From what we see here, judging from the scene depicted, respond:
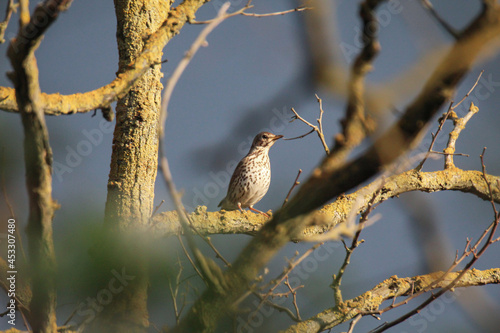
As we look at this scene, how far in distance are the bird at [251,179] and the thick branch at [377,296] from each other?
2592 millimetres

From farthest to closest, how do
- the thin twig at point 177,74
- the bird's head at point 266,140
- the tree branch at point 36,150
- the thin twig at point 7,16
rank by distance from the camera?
the bird's head at point 266,140 < the thin twig at point 7,16 < the tree branch at point 36,150 < the thin twig at point 177,74

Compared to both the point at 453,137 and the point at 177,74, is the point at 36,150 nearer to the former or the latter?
the point at 177,74

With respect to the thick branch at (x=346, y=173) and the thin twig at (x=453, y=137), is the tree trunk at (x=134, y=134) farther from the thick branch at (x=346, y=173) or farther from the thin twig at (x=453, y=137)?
the thin twig at (x=453, y=137)

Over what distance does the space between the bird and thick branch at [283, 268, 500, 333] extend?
2.59 meters

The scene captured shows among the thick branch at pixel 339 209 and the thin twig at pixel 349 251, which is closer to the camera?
the thin twig at pixel 349 251

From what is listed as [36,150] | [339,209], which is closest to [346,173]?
[36,150]

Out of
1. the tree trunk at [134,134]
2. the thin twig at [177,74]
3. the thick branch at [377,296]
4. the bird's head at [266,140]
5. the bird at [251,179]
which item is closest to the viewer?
the thin twig at [177,74]

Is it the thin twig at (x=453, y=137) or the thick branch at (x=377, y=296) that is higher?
the thin twig at (x=453, y=137)

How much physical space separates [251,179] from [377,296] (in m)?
2.86

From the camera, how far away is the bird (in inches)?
242

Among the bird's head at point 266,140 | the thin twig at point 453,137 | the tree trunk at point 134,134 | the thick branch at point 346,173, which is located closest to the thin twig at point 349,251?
the thick branch at point 346,173

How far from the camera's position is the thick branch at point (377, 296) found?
3.26 meters

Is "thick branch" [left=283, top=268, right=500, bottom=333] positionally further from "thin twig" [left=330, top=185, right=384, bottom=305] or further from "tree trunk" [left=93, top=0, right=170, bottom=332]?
"tree trunk" [left=93, top=0, right=170, bottom=332]

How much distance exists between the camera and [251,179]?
20.2ft
